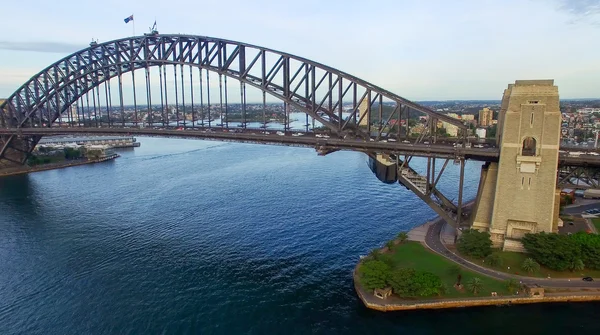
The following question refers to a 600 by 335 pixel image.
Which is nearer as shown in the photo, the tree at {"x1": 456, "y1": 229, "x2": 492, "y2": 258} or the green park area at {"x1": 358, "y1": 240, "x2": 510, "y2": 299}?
the green park area at {"x1": 358, "y1": 240, "x2": 510, "y2": 299}

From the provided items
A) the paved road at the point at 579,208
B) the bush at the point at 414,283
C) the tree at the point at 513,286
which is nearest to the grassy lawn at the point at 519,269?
the tree at the point at 513,286

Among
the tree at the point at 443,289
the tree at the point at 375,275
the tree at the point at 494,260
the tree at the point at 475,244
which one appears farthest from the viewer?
the tree at the point at 475,244

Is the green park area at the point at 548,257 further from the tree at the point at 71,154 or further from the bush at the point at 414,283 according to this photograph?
the tree at the point at 71,154

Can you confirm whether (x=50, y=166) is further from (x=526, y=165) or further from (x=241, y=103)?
(x=526, y=165)

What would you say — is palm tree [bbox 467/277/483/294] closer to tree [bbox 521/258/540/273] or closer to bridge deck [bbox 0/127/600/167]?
tree [bbox 521/258/540/273]

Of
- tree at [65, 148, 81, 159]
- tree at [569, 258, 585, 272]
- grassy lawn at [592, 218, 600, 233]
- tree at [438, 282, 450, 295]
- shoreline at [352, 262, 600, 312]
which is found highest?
tree at [65, 148, 81, 159]

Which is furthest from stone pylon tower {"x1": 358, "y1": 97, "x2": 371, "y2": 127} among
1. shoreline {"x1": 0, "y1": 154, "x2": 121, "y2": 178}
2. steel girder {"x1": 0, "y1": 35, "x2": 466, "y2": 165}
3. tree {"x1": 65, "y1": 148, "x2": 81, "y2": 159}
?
tree {"x1": 65, "y1": 148, "x2": 81, "y2": 159}
